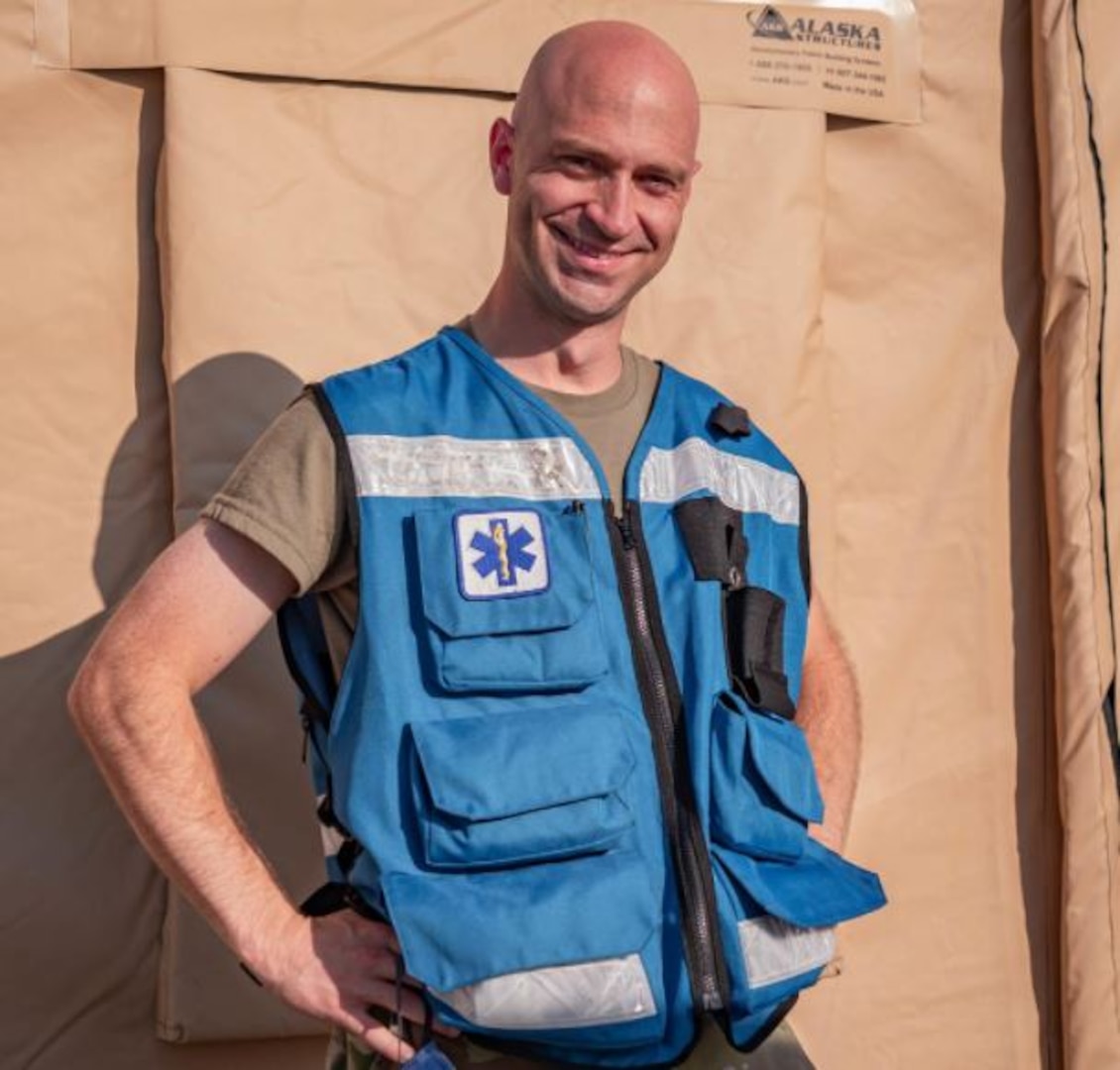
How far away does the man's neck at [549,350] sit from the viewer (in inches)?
83.7

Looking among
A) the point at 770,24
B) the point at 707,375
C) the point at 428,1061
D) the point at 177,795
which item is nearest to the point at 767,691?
the point at 428,1061

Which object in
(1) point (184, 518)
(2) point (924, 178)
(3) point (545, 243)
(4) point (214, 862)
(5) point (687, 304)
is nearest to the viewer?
(4) point (214, 862)

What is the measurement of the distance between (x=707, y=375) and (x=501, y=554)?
0.91 meters

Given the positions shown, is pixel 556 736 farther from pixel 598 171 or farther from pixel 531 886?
pixel 598 171

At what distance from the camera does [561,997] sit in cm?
180

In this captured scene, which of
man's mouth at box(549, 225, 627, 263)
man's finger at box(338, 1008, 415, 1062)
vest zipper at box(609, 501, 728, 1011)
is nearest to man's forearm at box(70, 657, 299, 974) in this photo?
man's finger at box(338, 1008, 415, 1062)

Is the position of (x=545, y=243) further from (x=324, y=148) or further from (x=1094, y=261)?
(x=1094, y=261)

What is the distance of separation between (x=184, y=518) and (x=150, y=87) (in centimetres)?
62

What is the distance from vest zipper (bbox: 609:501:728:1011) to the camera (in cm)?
188

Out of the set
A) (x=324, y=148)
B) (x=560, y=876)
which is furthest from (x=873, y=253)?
(x=560, y=876)

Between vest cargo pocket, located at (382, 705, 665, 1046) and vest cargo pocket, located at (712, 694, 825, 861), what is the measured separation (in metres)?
0.12

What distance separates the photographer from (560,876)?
1.84 m

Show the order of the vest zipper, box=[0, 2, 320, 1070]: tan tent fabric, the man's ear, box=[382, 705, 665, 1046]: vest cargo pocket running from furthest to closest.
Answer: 1. box=[0, 2, 320, 1070]: tan tent fabric
2. the man's ear
3. the vest zipper
4. box=[382, 705, 665, 1046]: vest cargo pocket

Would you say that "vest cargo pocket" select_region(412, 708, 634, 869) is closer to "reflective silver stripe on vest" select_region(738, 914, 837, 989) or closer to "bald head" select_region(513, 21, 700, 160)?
"reflective silver stripe on vest" select_region(738, 914, 837, 989)
